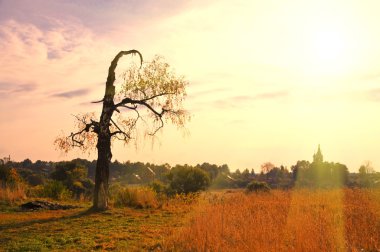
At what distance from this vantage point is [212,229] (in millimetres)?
11320

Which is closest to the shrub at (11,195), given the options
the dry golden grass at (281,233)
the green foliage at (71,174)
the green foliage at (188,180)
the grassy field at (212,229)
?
the grassy field at (212,229)

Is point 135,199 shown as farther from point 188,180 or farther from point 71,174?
point 71,174

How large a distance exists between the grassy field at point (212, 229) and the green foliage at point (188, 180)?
23.0m

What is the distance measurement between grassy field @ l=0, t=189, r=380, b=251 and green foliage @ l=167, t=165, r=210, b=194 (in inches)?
906

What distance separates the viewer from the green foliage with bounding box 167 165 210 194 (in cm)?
4134

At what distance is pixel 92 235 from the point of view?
41.1ft

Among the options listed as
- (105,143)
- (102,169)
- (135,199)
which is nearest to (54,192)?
(135,199)

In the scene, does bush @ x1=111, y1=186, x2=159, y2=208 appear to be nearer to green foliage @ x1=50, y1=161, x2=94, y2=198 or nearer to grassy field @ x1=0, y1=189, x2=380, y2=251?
grassy field @ x1=0, y1=189, x2=380, y2=251

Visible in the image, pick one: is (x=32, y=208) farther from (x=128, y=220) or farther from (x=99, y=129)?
(x=128, y=220)

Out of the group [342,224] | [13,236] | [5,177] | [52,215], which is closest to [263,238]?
[342,224]

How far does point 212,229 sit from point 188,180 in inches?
1196

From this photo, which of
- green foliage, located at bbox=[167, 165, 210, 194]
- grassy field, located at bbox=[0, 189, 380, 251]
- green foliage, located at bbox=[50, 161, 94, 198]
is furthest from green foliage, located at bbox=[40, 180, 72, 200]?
green foliage, located at bbox=[50, 161, 94, 198]

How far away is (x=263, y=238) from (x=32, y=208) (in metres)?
13.4

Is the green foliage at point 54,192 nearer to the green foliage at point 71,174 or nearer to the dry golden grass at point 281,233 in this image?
the dry golden grass at point 281,233
